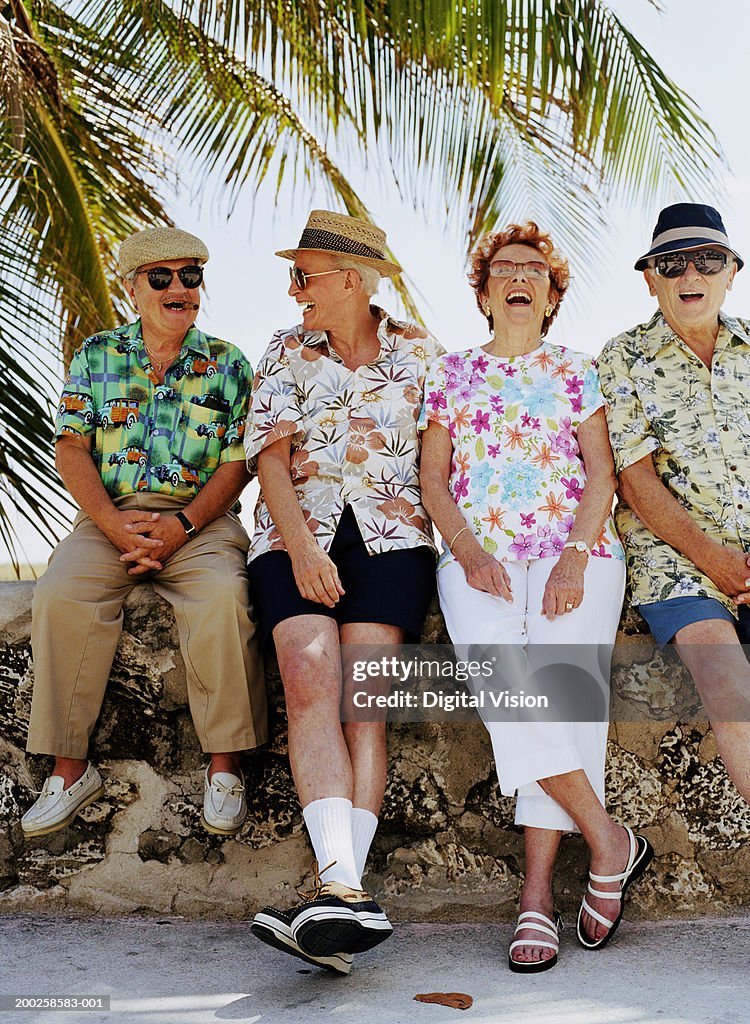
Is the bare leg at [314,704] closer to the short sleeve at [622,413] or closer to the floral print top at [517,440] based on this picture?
the floral print top at [517,440]

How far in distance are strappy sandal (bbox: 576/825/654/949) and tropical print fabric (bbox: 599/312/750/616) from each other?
63cm

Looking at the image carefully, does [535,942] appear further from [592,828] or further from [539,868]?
[592,828]

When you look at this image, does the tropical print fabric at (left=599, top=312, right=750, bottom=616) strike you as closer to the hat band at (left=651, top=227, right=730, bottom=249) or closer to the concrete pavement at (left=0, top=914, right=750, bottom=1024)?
the hat band at (left=651, top=227, right=730, bottom=249)

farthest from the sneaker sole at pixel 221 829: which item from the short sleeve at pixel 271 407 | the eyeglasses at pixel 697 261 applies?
the eyeglasses at pixel 697 261

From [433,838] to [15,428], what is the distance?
2.81 metres

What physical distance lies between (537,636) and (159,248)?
5.41 ft

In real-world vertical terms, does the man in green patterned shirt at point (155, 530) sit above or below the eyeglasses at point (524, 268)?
below

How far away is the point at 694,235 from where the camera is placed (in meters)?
3.10

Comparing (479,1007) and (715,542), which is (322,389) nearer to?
(715,542)

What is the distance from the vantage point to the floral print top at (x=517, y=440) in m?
2.92

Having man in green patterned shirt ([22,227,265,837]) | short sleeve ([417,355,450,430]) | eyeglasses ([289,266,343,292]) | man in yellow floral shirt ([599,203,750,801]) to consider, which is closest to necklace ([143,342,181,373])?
man in green patterned shirt ([22,227,265,837])

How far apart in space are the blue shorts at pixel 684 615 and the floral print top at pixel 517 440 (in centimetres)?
19

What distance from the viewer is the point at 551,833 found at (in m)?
2.64

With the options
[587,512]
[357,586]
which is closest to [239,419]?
[357,586]
